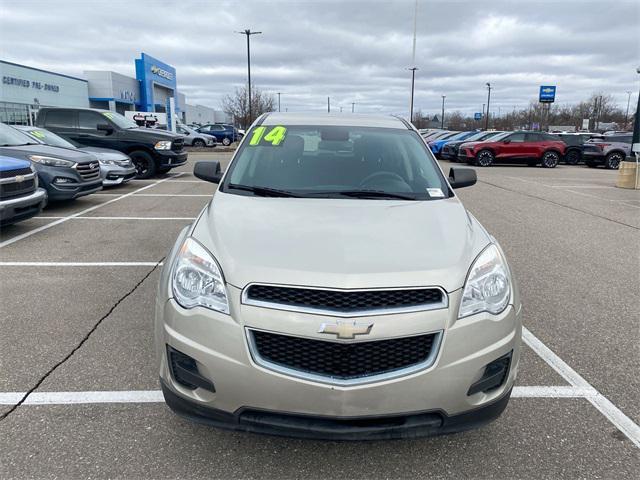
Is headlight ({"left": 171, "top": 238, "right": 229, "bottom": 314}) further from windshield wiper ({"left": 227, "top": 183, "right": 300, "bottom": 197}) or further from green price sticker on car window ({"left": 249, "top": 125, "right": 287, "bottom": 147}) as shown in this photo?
green price sticker on car window ({"left": 249, "top": 125, "right": 287, "bottom": 147})

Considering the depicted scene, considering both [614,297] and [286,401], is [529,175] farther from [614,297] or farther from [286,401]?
[286,401]

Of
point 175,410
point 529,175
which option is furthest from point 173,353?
point 529,175

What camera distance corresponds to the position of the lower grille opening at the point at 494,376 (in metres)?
2.26

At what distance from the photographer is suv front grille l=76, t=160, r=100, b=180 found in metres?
8.93

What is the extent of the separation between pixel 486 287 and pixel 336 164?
1.75 metres

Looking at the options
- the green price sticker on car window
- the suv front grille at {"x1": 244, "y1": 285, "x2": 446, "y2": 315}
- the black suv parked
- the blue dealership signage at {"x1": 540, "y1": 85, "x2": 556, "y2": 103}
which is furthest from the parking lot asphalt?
the blue dealership signage at {"x1": 540, "y1": 85, "x2": 556, "y2": 103}

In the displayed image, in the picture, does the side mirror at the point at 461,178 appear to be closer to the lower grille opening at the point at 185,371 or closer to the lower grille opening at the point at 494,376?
the lower grille opening at the point at 494,376

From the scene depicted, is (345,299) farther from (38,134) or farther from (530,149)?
(530,149)

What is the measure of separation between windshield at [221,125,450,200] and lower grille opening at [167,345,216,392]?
1.41 metres

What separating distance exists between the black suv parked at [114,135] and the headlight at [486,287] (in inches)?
503

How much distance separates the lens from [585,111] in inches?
3396

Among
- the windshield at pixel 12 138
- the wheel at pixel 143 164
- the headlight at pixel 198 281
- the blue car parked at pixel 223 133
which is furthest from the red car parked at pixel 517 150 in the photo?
the blue car parked at pixel 223 133

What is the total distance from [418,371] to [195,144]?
33.5m

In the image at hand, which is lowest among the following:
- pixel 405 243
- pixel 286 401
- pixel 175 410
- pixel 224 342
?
pixel 175 410
